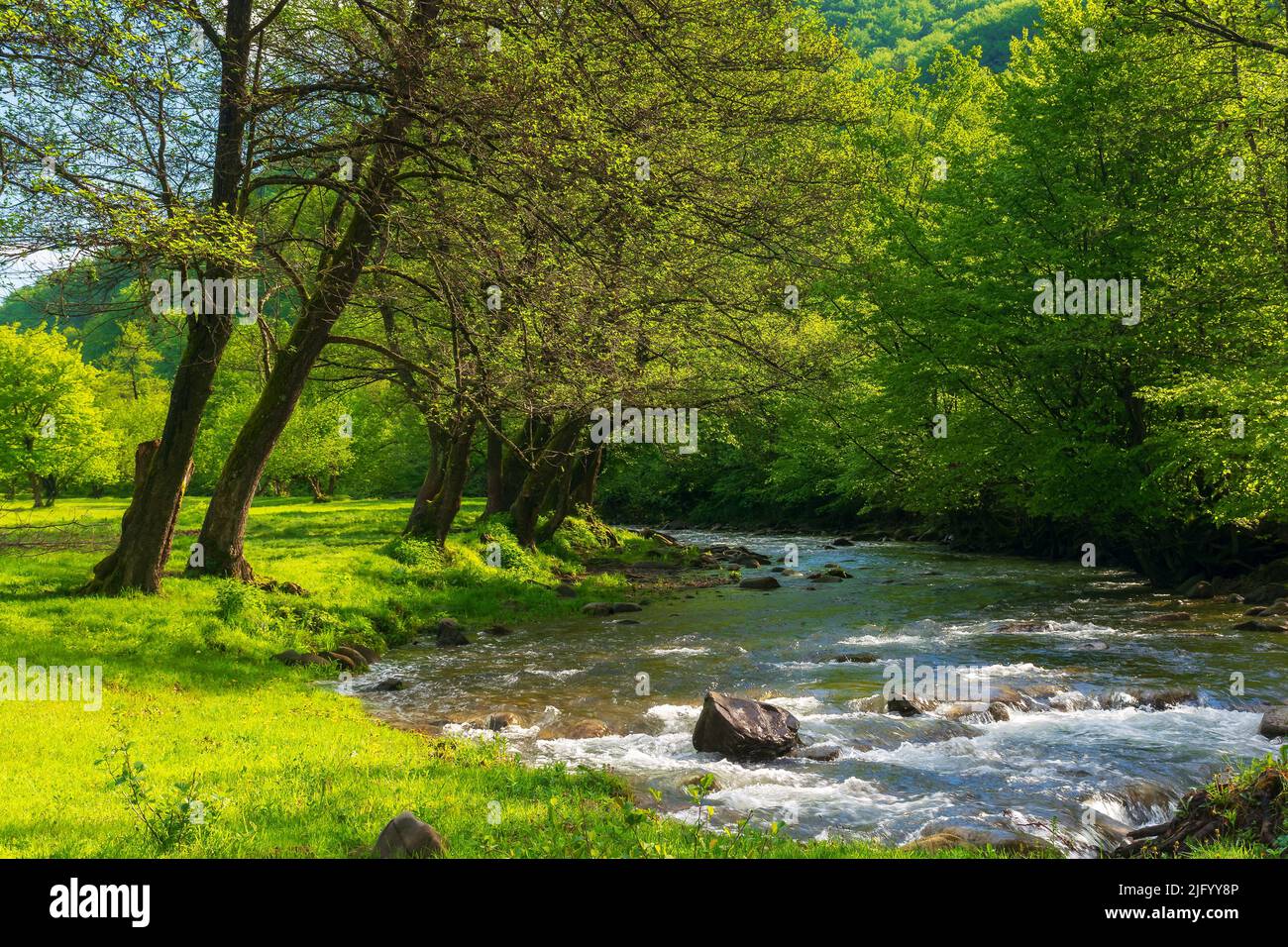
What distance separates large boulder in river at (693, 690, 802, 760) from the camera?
35.0 feet

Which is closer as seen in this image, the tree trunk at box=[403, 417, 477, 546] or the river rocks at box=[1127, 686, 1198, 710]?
the river rocks at box=[1127, 686, 1198, 710]

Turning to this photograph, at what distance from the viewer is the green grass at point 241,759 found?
656cm

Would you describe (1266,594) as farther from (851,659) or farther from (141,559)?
(141,559)

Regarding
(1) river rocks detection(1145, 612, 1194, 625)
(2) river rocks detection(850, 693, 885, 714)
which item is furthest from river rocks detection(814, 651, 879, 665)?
(1) river rocks detection(1145, 612, 1194, 625)

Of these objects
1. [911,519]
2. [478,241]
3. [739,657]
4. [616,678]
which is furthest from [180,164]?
[911,519]

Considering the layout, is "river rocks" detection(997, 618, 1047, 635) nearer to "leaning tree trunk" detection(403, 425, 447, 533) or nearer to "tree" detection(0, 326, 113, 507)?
"leaning tree trunk" detection(403, 425, 447, 533)

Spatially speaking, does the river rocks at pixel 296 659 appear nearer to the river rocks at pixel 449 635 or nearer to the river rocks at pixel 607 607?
the river rocks at pixel 449 635

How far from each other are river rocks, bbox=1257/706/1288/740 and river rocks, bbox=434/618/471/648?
1346 cm

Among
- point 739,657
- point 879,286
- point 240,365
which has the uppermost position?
point 879,286

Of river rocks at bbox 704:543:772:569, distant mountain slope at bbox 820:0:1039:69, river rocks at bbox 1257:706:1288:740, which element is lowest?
river rocks at bbox 704:543:772:569

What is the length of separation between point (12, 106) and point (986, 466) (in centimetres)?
2529

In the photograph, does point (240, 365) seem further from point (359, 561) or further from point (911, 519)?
point (911, 519)
